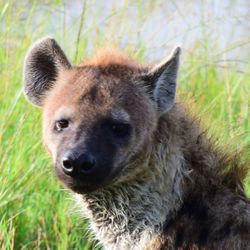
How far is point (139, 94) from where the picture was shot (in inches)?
179

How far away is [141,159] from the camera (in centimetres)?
446

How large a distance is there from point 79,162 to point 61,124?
12.4 inches

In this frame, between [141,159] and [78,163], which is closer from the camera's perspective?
[78,163]

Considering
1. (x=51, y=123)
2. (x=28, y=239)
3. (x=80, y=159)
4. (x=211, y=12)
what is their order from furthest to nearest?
(x=211, y=12), (x=28, y=239), (x=51, y=123), (x=80, y=159)

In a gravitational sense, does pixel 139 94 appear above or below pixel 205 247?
above

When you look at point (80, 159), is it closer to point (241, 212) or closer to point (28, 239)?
point (241, 212)

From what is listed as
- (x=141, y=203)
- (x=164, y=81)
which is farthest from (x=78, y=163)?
(x=164, y=81)

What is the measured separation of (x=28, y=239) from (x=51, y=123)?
3.48 ft

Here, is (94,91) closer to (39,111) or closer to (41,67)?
(41,67)

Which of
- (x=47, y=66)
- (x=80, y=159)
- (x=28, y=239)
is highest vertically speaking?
(x=47, y=66)

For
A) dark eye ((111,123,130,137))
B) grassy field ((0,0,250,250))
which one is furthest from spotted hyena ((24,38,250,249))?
grassy field ((0,0,250,250))

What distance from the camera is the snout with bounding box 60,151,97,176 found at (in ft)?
13.7

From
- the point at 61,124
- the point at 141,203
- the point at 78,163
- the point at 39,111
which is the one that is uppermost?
the point at 61,124

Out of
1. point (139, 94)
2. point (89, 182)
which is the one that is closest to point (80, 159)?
point (89, 182)
